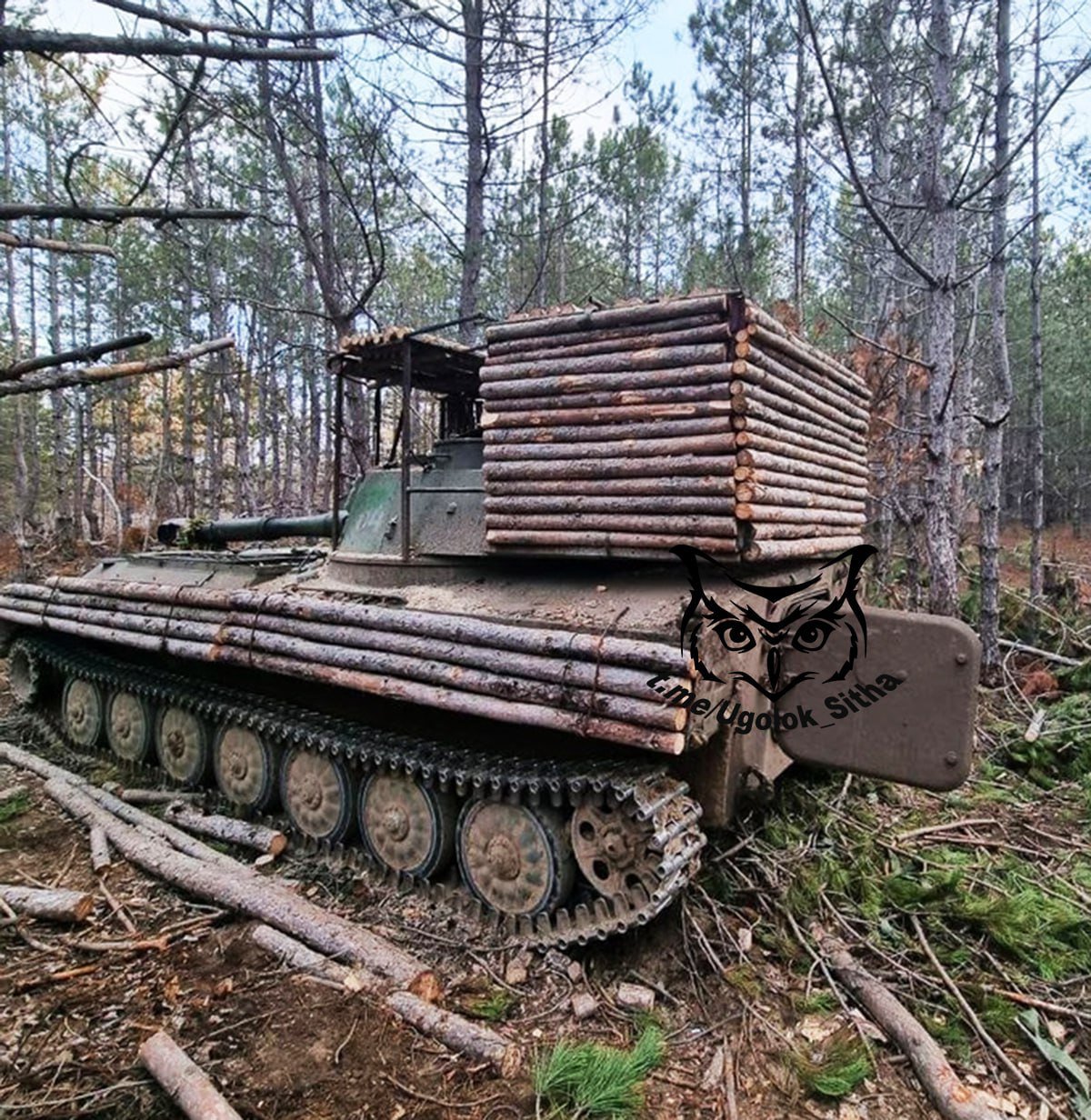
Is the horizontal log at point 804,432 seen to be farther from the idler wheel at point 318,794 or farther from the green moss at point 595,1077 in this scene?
the idler wheel at point 318,794

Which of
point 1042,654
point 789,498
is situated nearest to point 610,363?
point 789,498

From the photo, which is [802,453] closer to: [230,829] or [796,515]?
[796,515]

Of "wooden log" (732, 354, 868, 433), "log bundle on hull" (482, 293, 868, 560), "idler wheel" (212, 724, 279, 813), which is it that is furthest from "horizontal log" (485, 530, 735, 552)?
"idler wheel" (212, 724, 279, 813)

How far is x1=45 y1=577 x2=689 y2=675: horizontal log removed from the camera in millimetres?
3508

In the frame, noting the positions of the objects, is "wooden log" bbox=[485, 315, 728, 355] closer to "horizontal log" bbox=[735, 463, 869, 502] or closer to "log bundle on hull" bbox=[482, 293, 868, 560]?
"log bundle on hull" bbox=[482, 293, 868, 560]

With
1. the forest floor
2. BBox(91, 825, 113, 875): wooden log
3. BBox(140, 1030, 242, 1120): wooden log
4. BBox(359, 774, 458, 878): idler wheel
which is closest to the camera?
BBox(140, 1030, 242, 1120): wooden log

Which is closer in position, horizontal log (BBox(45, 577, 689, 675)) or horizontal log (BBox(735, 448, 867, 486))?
horizontal log (BBox(45, 577, 689, 675))

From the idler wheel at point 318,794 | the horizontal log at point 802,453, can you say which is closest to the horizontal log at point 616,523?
the horizontal log at point 802,453

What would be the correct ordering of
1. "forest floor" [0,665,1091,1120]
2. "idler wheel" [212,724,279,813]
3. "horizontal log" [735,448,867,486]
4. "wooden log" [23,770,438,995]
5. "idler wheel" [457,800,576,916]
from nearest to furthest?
"forest floor" [0,665,1091,1120], "wooden log" [23,770,438,995], "horizontal log" [735,448,867,486], "idler wheel" [457,800,576,916], "idler wheel" [212,724,279,813]

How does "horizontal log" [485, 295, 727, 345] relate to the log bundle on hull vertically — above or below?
above

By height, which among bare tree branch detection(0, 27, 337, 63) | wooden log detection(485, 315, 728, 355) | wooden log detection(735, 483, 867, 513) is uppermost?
wooden log detection(485, 315, 728, 355)

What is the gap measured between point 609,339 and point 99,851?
4233 millimetres

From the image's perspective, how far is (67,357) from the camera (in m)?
1.35

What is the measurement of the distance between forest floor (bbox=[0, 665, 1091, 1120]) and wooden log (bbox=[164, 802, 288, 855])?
0.18 m
